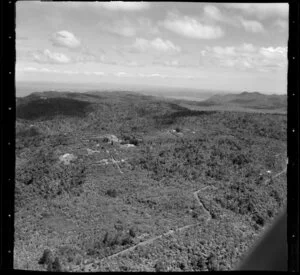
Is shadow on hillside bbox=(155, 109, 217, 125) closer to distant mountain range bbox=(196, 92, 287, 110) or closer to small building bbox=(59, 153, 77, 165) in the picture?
distant mountain range bbox=(196, 92, 287, 110)

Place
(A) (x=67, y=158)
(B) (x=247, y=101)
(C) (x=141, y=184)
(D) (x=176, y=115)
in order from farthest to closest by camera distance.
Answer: (B) (x=247, y=101)
(D) (x=176, y=115)
(A) (x=67, y=158)
(C) (x=141, y=184)

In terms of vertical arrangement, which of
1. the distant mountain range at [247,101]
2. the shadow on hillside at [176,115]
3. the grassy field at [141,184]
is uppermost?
the distant mountain range at [247,101]

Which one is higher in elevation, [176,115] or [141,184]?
[176,115]

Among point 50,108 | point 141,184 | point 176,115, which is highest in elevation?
point 50,108

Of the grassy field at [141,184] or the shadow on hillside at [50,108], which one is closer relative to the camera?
the grassy field at [141,184]

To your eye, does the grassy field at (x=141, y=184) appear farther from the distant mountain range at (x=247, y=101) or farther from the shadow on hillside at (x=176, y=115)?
the distant mountain range at (x=247, y=101)

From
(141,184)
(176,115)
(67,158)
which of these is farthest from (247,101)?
(67,158)

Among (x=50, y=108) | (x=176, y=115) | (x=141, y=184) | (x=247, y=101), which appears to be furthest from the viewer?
(x=247, y=101)

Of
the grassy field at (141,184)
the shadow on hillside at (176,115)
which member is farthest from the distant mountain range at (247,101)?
the shadow on hillside at (176,115)

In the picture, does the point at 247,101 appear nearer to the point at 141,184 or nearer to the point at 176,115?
the point at 176,115

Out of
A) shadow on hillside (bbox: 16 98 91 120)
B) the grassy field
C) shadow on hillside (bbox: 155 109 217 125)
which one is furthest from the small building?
shadow on hillside (bbox: 155 109 217 125)
